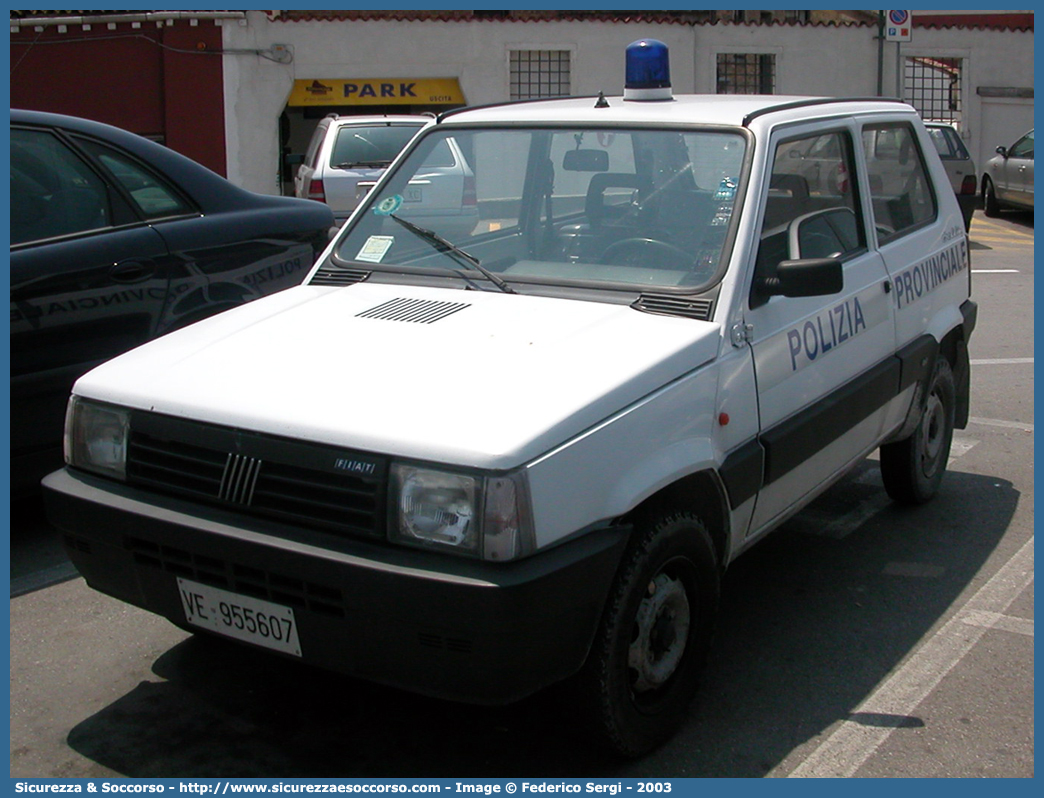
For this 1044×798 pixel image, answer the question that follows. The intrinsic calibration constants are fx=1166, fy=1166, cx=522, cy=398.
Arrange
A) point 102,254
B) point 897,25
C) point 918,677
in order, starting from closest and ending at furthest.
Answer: point 918,677 → point 102,254 → point 897,25

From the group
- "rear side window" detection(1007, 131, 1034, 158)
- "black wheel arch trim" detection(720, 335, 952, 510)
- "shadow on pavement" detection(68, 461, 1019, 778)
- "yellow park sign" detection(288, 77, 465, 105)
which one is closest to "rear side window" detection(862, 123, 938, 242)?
"black wheel arch trim" detection(720, 335, 952, 510)

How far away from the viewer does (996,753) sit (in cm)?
336

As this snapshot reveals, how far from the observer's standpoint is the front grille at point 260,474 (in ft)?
9.47

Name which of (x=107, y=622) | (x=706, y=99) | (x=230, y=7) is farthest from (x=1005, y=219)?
(x=107, y=622)

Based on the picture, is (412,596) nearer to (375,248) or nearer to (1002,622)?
(375,248)

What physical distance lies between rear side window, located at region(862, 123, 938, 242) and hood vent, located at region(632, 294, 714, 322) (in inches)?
58.2

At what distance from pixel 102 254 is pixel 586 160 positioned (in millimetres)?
2122

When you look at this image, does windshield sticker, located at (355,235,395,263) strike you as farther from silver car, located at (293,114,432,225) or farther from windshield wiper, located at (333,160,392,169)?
windshield wiper, located at (333,160,392,169)

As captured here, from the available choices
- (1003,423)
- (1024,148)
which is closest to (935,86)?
(1024,148)

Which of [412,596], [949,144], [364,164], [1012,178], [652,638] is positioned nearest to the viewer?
[412,596]

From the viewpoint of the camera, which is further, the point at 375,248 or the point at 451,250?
the point at 375,248

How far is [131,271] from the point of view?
496 cm

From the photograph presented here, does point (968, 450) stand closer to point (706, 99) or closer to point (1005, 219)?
point (706, 99)

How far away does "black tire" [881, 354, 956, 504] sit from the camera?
17.3 ft
